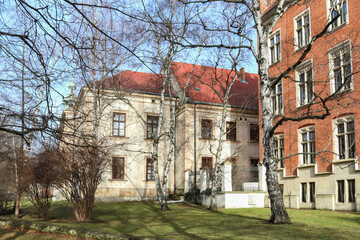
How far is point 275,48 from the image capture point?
25734 millimetres

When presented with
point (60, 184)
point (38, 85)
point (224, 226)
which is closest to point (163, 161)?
point (60, 184)

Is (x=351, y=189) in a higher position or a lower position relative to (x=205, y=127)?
lower

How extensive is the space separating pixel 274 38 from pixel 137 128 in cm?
1337

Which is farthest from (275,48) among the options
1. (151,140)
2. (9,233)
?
(9,233)

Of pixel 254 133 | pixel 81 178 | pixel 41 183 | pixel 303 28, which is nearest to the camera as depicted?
A: pixel 81 178

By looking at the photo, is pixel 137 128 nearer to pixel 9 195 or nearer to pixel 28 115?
pixel 9 195

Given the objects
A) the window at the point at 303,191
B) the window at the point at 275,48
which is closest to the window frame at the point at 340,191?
the window at the point at 303,191

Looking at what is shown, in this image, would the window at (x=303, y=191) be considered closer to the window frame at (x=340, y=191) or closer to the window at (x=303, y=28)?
the window frame at (x=340, y=191)

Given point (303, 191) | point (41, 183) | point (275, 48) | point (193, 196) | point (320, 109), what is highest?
point (275, 48)

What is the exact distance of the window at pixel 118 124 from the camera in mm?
31250

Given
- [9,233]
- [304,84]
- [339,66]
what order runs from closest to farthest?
1. [9,233]
2. [339,66]
3. [304,84]

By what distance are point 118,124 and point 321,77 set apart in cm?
1709

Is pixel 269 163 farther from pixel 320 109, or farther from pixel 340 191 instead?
pixel 320 109

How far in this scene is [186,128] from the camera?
31.5m
